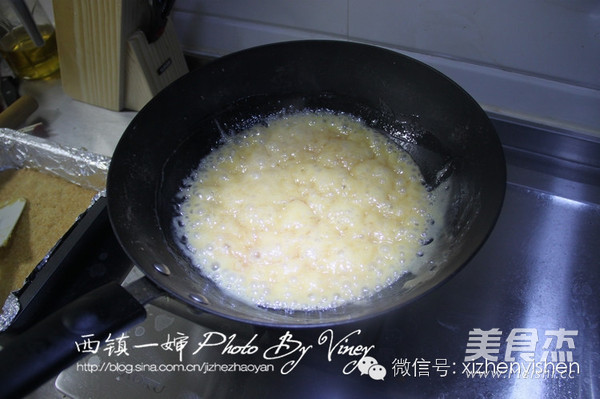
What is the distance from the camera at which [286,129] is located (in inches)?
38.3

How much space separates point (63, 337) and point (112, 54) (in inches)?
27.8

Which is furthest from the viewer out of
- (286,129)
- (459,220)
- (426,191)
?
(286,129)

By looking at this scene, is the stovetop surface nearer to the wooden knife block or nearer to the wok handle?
the wok handle

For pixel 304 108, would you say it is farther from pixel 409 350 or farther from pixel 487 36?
pixel 409 350

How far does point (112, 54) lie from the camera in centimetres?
104

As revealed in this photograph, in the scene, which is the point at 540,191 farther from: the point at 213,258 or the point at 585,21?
the point at 213,258

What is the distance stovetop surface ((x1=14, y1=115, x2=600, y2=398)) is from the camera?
0.79 meters

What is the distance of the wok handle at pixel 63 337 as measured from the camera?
52 cm

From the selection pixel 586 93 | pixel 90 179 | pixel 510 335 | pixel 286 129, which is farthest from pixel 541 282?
pixel 90 179

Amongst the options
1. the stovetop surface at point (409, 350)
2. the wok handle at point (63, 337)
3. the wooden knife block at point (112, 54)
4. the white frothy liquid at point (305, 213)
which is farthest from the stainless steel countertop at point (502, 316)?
the wooden knife block at point (112, 54)

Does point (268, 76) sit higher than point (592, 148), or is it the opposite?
point (268, 76)

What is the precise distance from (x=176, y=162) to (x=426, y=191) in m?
0.47

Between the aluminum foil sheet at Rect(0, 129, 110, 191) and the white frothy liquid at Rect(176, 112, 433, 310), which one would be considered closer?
the white frothy liquid at Rect(176, 112, 433, 310)

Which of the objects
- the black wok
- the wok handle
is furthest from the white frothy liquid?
the wok handle
